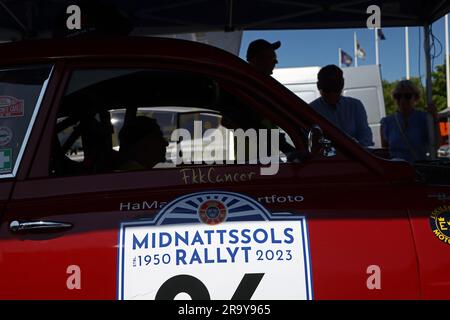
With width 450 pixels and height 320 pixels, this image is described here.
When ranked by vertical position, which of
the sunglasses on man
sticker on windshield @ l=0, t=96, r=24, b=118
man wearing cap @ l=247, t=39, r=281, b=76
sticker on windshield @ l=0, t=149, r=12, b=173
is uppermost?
the sunglasses on man

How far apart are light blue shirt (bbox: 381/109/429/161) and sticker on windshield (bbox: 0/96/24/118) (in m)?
3.75

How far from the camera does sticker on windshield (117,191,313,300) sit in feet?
5.45

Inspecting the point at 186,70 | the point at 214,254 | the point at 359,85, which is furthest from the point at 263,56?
the point at 359,85

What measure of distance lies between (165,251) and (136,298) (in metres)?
0.18

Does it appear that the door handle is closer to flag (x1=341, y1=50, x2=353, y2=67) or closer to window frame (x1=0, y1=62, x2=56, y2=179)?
window frame (x1=0, y1=62, x2=56, y2=179)

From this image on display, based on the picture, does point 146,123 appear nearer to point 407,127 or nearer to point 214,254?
point 214,254

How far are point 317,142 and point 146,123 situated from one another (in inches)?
35.7

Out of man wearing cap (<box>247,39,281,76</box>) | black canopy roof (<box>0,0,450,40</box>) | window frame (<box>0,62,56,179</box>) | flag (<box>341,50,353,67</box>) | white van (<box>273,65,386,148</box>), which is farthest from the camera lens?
flag (<box>341,50,353,67</box>)

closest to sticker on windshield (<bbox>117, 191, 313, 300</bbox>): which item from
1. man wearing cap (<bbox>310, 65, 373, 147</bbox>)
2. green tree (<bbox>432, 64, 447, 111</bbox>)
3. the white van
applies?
man wearing cap (<bbox>310, 65, 373, 147</bbox>)

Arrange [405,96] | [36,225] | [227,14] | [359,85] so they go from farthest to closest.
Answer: [359,85]
[227,14]
[405,96]
[36,225]

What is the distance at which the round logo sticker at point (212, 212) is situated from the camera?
1.72 m

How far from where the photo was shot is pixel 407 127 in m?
4.83

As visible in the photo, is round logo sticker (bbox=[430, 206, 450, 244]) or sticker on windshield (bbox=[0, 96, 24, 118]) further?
sticker on windshield (bbox=[0, 96, 24, 118])
